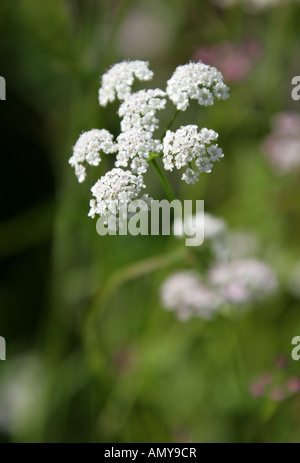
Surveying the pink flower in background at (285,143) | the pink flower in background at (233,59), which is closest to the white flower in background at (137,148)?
the pink flower in background at (233,59)

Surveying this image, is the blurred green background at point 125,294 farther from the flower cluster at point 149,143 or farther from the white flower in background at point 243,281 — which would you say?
the flower cluster at point 149,143

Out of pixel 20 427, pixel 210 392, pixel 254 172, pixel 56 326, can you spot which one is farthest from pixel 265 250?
pixel 20 427

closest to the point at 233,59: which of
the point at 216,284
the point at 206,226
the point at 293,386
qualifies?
the point at 206,226

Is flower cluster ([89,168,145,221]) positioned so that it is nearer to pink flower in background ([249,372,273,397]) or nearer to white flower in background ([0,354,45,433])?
pink flower in background ([249,372,273,397])

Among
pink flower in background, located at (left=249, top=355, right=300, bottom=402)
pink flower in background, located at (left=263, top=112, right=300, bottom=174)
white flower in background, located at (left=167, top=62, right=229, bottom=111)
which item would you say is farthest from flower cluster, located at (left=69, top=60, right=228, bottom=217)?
pink flower in background, located at (left=263, top=112, right=300, bottom=174)
